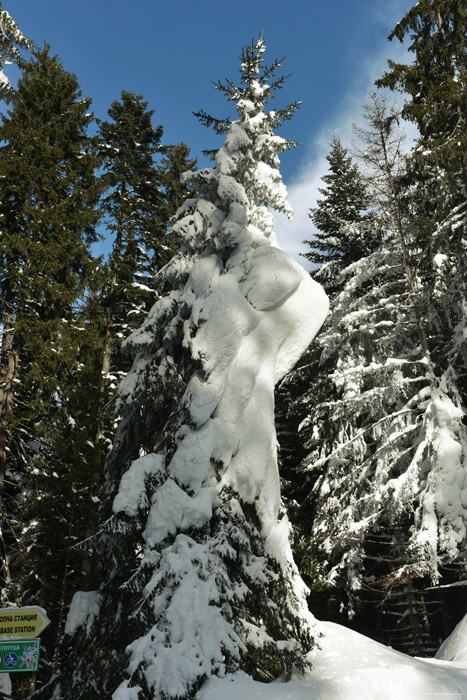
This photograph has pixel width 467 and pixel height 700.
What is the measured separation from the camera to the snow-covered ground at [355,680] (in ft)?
16.7

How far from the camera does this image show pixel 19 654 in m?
5.56

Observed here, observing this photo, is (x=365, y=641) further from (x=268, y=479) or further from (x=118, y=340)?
(x=118, y=340)

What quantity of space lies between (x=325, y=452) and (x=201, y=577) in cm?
1007

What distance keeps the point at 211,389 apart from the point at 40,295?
22.0ft

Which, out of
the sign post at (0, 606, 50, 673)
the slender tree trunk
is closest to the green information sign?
the sign post at (0, 606, 50, 673)

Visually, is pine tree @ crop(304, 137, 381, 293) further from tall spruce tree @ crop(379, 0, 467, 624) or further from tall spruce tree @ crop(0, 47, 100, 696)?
tall spruce tree @ crop(0, 47, 100, 696)

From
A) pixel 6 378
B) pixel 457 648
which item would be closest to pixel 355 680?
pixel 457 648

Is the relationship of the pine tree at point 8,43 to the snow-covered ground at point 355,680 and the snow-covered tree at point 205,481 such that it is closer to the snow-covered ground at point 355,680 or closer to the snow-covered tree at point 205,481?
the snow-covered tree at point 205,481

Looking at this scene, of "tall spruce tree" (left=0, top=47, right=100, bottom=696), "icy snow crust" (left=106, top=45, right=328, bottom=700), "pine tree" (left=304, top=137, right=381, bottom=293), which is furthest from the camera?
"pine tree" (left=304, top=137, right=381, bottom=293)

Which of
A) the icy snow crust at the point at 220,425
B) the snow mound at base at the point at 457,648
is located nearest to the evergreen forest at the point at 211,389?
the icy snow crust at the point at 220,425

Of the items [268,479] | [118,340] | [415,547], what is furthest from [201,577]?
[118,340]

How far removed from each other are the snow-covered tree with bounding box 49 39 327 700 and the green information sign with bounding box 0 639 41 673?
23.9 inches

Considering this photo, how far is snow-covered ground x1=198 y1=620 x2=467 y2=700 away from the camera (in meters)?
5.08

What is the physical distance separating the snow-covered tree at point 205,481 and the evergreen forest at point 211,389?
30 mm
